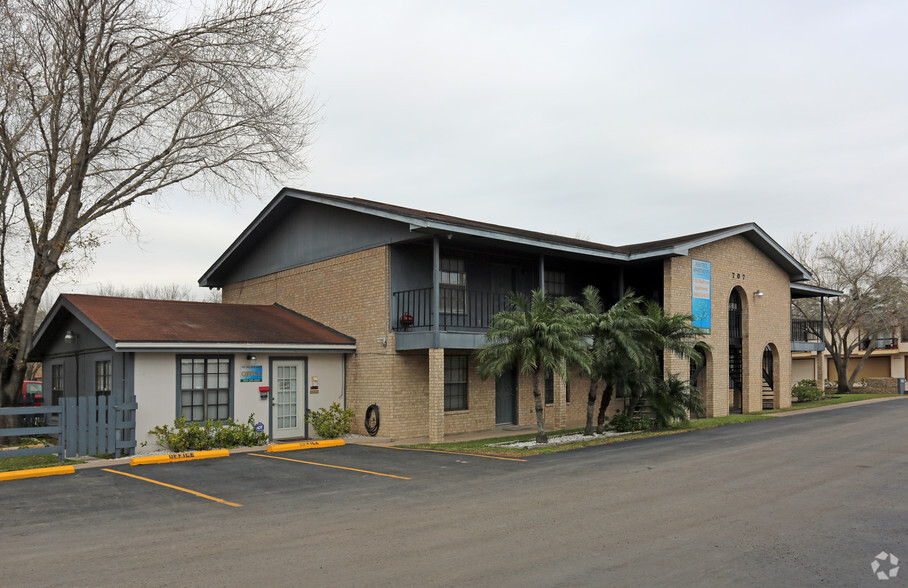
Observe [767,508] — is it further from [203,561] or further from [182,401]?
[182,401]

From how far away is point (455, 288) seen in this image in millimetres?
20219

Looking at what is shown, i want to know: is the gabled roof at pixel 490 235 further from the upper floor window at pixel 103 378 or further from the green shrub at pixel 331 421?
the upper floor window at pixel 103 378

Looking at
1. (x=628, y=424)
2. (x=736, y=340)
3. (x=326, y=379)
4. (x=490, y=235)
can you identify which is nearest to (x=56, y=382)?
(x=326, y=379)

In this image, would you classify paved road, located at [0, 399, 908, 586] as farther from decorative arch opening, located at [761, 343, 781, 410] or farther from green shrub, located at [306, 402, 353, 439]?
decorative arch opening, located at [761, 343, 781, 410]

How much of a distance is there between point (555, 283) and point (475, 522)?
15718 mm

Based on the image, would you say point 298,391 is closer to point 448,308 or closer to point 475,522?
point 448,308

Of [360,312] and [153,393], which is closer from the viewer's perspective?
[153,393]

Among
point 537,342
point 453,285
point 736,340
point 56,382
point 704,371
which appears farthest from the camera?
point 736,340

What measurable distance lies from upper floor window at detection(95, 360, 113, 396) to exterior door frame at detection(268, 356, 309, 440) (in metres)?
3.81

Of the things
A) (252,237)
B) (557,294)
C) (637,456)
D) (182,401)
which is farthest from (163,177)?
(637,456)

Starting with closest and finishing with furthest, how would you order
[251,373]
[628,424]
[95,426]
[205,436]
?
[95,426]
[205,436]
[251,373]
[628,424]

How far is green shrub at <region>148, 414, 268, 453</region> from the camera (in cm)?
1563

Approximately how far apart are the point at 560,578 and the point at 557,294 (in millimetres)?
17706

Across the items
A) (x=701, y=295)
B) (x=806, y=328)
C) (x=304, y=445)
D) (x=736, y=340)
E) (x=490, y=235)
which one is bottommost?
(x=304, y=445)
